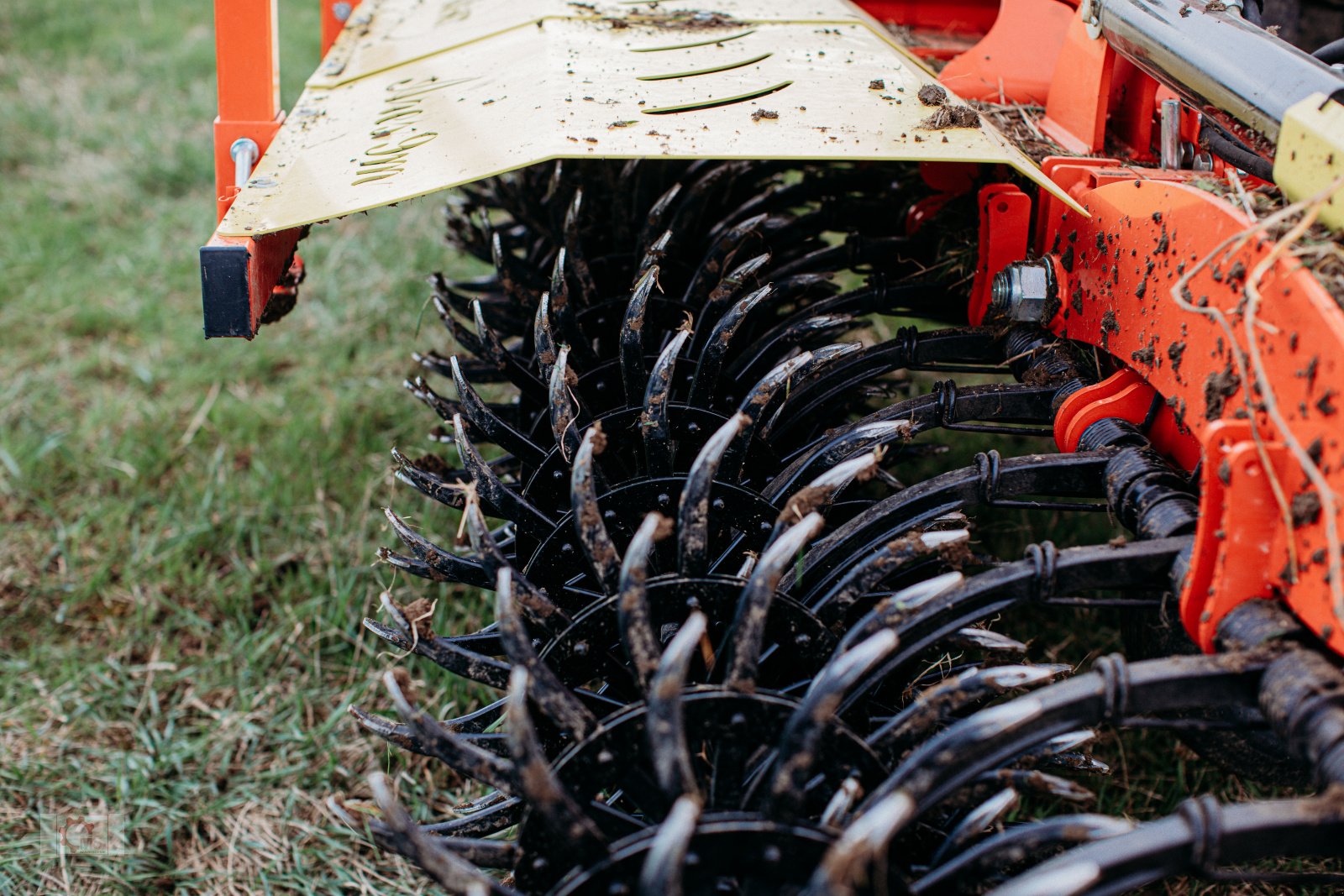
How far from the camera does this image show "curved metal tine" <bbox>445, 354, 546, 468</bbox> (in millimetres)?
1679

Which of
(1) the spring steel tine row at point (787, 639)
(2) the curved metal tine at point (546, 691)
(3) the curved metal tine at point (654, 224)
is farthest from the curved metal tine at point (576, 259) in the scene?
(2) the curved metal tine at point (546, 691)

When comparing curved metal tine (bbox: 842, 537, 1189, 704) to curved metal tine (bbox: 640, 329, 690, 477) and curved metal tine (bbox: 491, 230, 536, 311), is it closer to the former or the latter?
curved metal tine (bbox: 640, 329, 690, 477)

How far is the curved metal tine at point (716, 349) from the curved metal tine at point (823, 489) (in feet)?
1.30

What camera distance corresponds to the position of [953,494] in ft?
4.87

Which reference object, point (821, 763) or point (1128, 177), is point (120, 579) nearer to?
point (821, 763)

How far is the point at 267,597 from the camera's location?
98.4 inches

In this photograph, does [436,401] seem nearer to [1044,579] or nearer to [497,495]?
[497,495]

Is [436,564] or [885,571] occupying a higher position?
[885,571]

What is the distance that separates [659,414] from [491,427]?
0.36m

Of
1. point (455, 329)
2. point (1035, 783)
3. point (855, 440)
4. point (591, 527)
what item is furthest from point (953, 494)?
point (455, 329)

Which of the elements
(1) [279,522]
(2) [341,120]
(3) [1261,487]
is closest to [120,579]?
(1) [279,522]

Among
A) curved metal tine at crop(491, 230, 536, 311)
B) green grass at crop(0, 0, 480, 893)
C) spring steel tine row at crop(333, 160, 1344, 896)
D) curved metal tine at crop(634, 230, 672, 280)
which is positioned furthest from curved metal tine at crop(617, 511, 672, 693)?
curved metal tine at crop(491, 230, 536, 311)

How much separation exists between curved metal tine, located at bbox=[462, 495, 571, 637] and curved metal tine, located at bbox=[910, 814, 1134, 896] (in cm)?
53

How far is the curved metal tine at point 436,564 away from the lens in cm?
159
